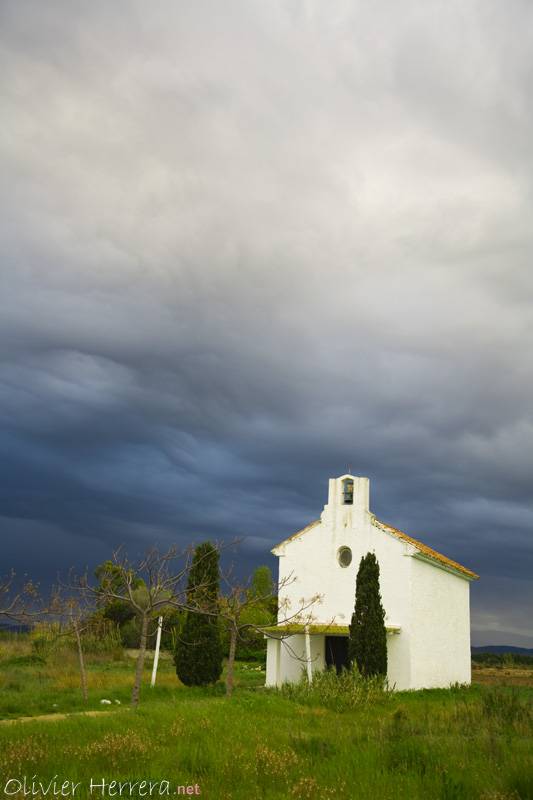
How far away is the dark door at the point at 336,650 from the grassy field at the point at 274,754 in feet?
A: 34.3

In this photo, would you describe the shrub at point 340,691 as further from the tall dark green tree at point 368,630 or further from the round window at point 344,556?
Result: the round window at point 344,556

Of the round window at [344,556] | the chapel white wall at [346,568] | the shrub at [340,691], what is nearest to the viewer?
the shrub at [340,691]

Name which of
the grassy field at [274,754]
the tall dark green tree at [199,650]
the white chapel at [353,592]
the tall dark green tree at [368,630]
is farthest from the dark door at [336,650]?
the grassy field at [274,754]

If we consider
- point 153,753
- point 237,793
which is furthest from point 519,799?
point 153,753

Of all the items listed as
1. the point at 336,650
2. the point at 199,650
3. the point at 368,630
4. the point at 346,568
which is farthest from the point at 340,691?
the point at 336,650

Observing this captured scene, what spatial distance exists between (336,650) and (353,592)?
113 inches

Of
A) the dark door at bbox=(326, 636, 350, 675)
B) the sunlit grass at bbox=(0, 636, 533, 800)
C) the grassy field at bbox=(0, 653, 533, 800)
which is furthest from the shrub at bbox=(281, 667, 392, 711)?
the dark door at bbox=(326, 636, 350, 675)

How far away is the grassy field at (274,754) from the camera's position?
747cm

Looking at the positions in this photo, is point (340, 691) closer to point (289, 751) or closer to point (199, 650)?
point (199, 650)

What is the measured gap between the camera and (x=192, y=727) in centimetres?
1070

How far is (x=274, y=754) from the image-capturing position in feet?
28.4

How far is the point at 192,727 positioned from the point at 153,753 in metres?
1.98

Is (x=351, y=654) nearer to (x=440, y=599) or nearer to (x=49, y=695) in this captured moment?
(x=440, y=599)

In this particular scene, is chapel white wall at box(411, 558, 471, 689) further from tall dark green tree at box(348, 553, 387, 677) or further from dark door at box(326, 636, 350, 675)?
dark door at box(326, 636, 350, 675)
